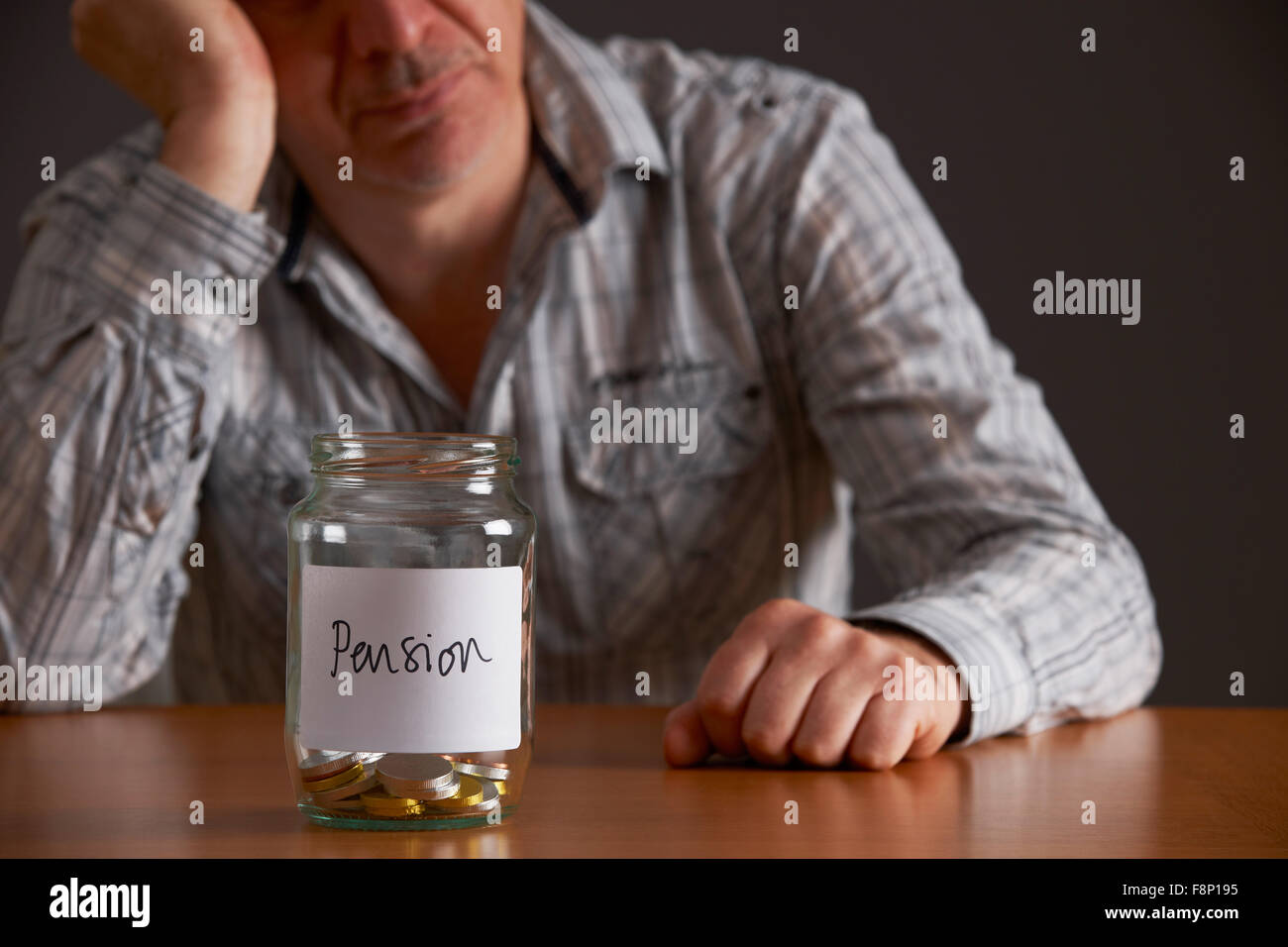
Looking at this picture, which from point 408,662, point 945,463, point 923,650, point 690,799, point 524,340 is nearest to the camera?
point 408,662

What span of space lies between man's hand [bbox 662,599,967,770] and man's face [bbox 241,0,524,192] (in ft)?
1.98

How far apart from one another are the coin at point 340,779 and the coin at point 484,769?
→ 4 cm

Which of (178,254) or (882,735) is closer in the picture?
(882,735)

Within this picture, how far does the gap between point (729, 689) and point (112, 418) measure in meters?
0.65

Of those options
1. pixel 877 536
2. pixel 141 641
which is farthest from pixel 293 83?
pixel 877 536

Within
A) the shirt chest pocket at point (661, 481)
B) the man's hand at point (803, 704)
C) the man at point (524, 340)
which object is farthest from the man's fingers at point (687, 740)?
the shirt chest pocket at point (661, 481)

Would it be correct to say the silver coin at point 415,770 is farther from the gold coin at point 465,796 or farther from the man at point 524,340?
the man at point 524,340

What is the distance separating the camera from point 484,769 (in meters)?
0.59

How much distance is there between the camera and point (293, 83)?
1.22m

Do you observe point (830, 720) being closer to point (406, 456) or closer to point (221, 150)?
point (406, 456)

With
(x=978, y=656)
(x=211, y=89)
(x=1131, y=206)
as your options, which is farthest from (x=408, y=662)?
(x=1131, y=206)

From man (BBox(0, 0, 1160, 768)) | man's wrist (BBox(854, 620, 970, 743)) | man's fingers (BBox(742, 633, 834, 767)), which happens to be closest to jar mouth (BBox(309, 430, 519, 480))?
man's fingers (BBox(742, 633, 834, 767))

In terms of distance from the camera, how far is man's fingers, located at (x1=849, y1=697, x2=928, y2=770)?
733 mm
